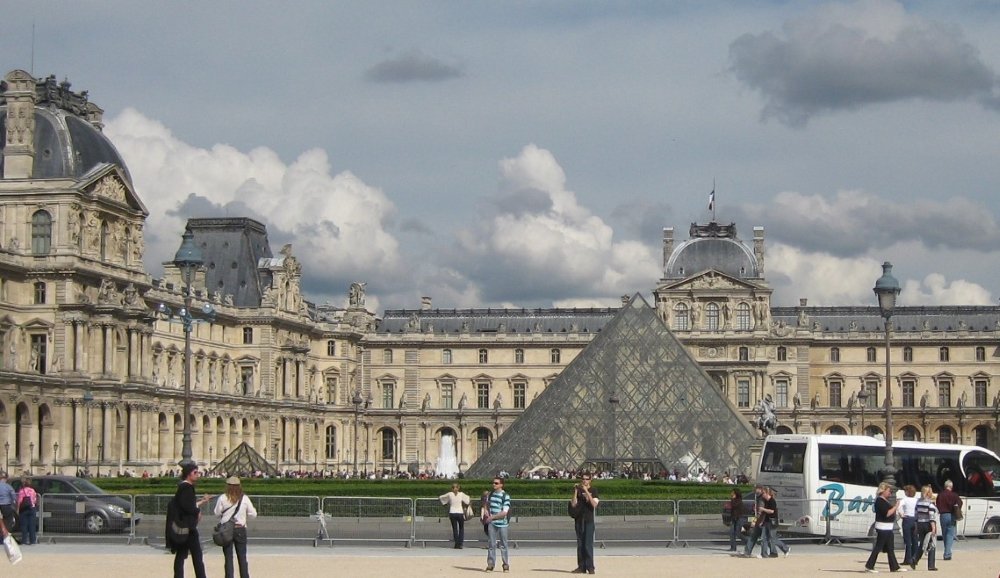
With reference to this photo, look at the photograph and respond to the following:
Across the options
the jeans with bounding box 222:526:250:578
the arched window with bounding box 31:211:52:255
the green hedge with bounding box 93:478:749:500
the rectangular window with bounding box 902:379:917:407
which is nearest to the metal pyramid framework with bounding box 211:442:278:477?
the arched window with bounding box 31:211:52:255

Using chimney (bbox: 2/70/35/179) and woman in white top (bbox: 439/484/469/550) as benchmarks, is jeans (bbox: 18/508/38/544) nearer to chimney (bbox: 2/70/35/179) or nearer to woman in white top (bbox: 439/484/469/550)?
woman in white top (bbox: 439/484/469/550)

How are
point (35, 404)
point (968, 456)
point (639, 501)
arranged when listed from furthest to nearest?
point (35, 404), point (968, 456), point (639, 501)

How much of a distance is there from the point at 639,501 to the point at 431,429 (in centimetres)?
Answer: 6800

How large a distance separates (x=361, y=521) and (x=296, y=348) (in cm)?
5672

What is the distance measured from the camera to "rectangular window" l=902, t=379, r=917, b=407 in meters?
96.2

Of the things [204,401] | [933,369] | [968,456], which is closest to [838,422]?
[933,369]

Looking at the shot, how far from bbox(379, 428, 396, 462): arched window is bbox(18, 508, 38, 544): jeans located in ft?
234

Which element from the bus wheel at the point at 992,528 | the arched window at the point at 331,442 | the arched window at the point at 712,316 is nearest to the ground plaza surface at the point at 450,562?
the bus wheel at the point at 992,528

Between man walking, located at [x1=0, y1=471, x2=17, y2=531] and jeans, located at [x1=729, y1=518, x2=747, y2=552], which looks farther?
jeans, located at [x1=729, y1=518, x2=747, y2=552]

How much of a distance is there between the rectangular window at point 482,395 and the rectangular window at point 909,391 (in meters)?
24.6

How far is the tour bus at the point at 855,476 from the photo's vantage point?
30.3m

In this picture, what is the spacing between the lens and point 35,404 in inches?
2281

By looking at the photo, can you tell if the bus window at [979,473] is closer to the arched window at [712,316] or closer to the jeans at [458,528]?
the jeans at [458,528]

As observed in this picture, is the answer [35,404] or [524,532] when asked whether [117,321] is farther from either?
[524,532]
